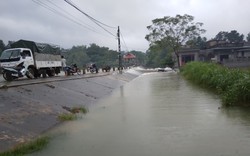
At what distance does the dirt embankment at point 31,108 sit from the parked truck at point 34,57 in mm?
5216

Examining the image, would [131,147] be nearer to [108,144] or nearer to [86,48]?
[108,144]

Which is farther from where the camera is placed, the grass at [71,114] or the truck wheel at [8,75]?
the truck wheel at [8,75]

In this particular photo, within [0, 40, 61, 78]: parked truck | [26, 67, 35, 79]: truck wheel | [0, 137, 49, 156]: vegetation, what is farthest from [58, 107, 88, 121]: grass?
[26, 67, 35, 79]: truck wheel

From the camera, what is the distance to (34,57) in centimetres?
2938

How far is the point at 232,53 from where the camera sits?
71.3m

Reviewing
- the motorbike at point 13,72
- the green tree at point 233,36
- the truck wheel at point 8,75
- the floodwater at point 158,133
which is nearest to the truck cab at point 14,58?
the motorbike at point 13,72

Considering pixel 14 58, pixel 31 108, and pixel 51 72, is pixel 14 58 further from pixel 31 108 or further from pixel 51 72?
pixel 31 108


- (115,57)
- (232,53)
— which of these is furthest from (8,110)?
(115,57)

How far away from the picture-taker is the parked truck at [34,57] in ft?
86.0

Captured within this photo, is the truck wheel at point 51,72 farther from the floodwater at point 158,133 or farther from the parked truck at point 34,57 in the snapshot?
the floodwater at point 158,133

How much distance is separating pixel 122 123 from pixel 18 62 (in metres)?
14.8

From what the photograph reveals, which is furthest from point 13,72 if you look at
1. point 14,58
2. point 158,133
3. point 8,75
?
point 158,133

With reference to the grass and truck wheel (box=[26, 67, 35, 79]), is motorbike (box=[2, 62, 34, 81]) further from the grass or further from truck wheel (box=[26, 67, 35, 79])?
the grass

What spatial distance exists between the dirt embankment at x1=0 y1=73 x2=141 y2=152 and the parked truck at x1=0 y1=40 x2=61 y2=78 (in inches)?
205
